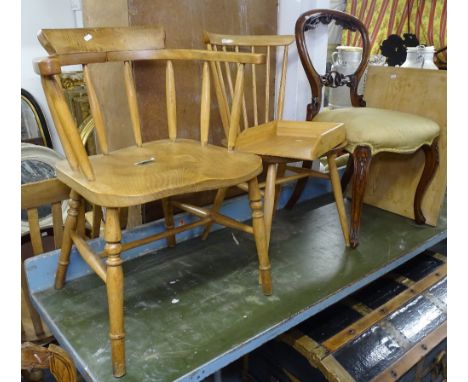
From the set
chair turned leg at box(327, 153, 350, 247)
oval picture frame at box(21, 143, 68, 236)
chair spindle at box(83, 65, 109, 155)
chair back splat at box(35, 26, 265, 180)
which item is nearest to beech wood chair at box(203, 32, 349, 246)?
chair turned leg at box(327, 153, 350, 247)

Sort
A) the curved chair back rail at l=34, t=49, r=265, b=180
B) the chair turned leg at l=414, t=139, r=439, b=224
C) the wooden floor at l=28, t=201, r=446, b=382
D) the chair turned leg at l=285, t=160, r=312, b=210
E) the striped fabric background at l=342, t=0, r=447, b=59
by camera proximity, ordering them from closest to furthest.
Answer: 1. the curved chair back rail at l=34, t=49, r=265, b=180
2. the wooden floor at l=28, t=201, r=446, b=382
3. the chair turned leg at l=414, t=139, r=439, b=224
4. the chair turned leg at l=285, t=160, r=312, b=210
5. the striped fabric background at l=342, t=0, r=447, b=59

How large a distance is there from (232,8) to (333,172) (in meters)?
0.76

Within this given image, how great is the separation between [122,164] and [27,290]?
590 mm

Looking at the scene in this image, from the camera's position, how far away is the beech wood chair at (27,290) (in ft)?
2.41

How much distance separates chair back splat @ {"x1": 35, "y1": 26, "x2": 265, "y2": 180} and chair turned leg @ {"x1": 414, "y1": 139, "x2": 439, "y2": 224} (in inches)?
34.0

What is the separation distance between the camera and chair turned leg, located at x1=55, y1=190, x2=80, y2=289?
1134mm

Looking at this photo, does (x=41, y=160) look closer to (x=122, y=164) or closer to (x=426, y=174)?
(x=122, y=164)

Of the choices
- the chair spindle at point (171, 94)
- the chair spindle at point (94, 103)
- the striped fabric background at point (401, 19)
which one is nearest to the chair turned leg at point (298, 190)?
the chair spindle at point (171, 94)

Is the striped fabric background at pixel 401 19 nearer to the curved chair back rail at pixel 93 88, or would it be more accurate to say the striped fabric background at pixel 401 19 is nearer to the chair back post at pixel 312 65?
the chair back post at pixel 312 65

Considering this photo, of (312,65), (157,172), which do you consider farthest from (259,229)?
(312,65)

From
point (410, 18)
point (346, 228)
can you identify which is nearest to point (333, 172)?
point (346, 228)

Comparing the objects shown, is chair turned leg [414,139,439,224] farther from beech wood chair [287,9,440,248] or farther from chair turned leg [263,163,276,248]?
chair turned leg [263,163,276,248]

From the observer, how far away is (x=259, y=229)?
1162mm

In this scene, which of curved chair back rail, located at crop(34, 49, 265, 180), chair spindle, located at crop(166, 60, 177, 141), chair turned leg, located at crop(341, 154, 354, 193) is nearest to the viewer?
curved chair back rail, located at crop(34, 49, 265, 180)
